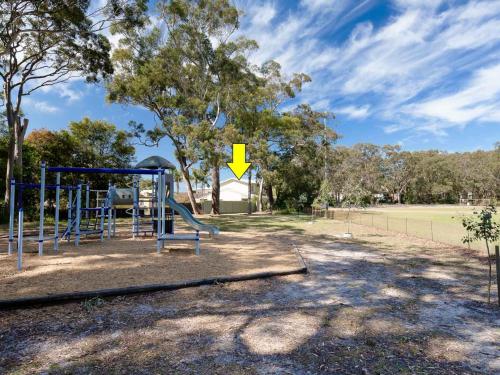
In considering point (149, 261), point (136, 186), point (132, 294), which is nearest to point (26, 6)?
point (136, 186)

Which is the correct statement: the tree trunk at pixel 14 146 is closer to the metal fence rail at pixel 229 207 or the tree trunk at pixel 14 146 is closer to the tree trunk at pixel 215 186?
the tree trunk at pixel 215 186

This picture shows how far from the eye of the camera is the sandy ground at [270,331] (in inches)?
114

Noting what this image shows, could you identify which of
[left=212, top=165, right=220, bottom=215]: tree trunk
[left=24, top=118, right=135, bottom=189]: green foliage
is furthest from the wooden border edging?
[left=212, top=165, right=220, bottom=215]: tree trunk

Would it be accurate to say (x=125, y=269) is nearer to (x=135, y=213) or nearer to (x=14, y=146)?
(x=135, y=213)

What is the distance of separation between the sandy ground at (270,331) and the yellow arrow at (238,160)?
683 inches

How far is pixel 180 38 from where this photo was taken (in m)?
23.6

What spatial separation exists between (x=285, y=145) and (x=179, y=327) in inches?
1180

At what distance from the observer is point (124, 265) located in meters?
6.95

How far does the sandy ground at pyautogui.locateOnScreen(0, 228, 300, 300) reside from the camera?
209 inches

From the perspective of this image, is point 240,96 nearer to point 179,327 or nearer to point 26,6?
point 26,6

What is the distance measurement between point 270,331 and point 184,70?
23740mm

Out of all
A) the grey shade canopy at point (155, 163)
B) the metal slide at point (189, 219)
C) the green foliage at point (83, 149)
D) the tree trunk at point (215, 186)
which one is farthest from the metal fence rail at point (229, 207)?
the metal slide at point (189, 219)

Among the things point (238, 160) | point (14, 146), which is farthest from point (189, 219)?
point (238, 160)

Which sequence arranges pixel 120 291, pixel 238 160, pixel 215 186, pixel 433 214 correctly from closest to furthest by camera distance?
1. pixel 120 291
2. pixel 238 160
3. pixel 215 186
4. pixel 433 214
